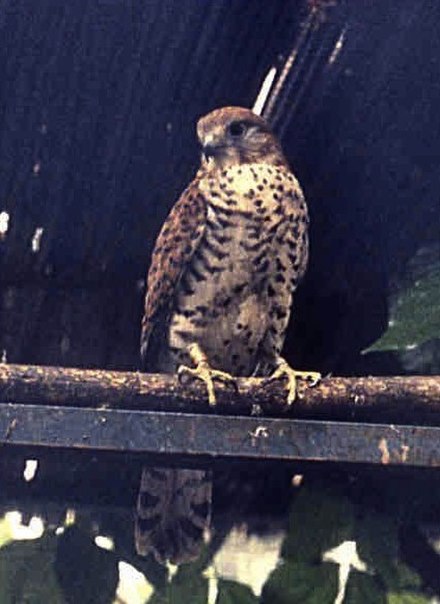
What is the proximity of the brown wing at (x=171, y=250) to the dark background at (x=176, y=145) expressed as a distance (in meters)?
0.06

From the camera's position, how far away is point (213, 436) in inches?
74.9

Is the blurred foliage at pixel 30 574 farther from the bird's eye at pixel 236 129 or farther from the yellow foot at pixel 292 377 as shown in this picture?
the bird's eye at pixel 236 129

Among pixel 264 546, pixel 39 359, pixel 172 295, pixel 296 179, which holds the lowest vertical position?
pixel 264 546

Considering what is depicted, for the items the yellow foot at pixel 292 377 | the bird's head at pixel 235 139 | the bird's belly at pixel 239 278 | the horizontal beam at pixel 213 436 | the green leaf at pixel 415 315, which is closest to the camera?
the horizontal beam at pixel 213 436

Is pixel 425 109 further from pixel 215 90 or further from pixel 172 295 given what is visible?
pixel 172 295

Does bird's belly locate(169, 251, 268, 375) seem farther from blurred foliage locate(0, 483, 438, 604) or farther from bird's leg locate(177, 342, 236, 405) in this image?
blurred foliage locate(0, 483, 438, 604)

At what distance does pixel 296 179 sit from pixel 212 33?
1.83 ft

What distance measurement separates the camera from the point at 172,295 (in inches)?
104

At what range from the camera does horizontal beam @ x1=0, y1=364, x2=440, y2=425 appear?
1.89 metres

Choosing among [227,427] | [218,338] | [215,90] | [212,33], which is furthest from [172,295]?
[227,427]

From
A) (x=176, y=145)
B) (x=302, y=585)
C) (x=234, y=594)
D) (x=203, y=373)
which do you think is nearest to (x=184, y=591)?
(x=234, y=594)

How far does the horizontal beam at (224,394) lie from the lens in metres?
1.89

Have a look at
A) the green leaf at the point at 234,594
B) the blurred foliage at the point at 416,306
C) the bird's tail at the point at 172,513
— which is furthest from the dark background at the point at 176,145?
the green leaf at the point at 234,594

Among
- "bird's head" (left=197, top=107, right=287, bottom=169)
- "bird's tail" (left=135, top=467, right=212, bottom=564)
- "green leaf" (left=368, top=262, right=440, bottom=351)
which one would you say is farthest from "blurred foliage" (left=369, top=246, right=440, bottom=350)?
"bird's tail" (left=135, top=467, right=212, bottom=564)
